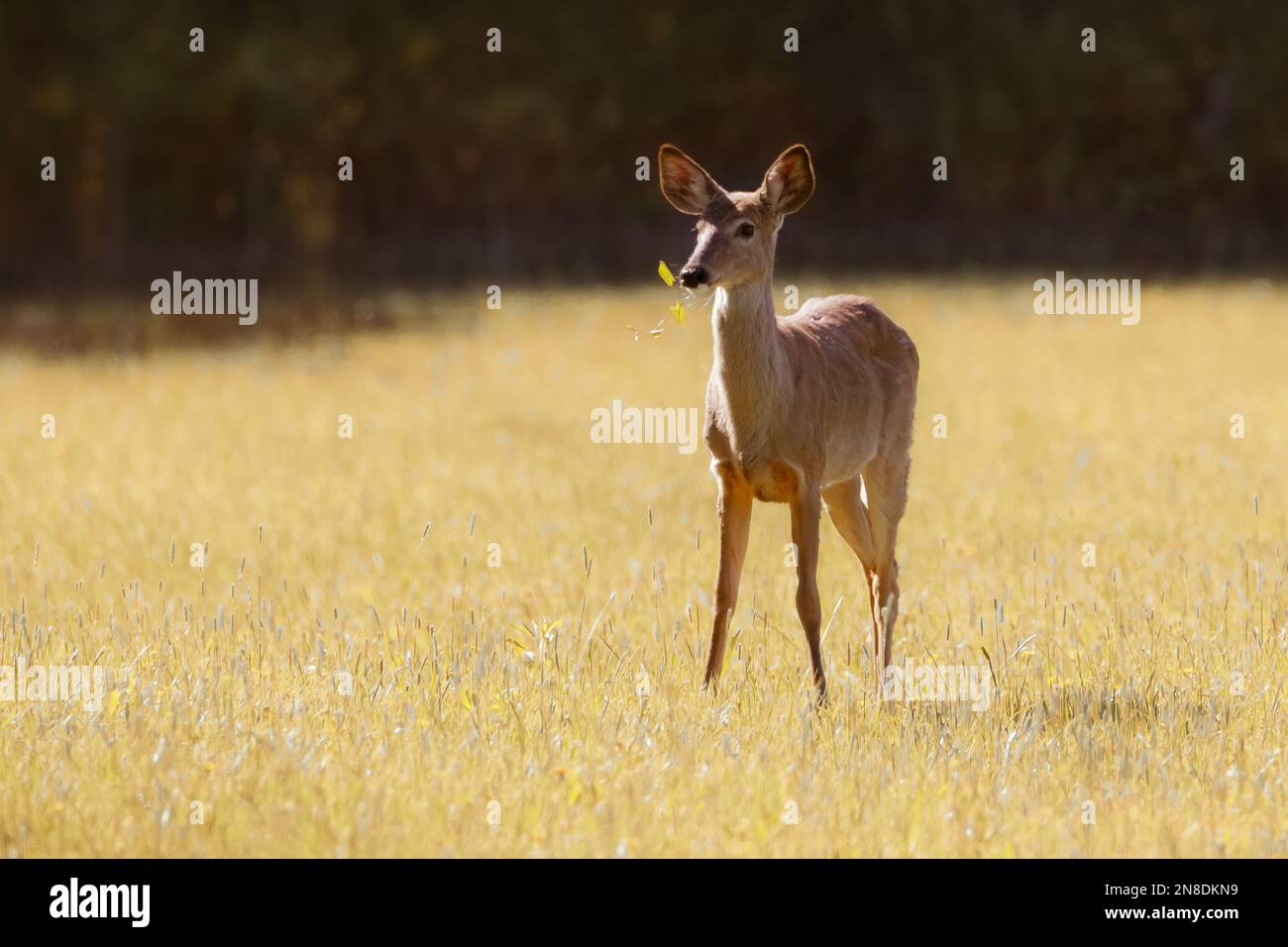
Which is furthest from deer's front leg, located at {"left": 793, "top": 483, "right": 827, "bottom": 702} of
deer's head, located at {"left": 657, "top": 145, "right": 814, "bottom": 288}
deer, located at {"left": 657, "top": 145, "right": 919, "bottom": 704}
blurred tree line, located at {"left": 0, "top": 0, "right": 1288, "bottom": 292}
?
blurred tree line, located at {"left": 0, "top": 0, "right": 1288, "bottom": 292}

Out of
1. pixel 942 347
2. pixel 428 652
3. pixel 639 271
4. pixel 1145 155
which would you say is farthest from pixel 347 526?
pixel 1145 155

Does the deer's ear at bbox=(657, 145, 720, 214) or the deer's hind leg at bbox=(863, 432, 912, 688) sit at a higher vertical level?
the deer's ear at bbox=(657, 145, 720, 214)

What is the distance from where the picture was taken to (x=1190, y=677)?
6.88 m

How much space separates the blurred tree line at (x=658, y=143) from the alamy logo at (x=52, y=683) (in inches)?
1064

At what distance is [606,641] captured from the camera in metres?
7.25

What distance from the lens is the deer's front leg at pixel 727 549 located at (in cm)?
677

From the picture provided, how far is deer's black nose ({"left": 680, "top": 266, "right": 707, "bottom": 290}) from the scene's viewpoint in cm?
613

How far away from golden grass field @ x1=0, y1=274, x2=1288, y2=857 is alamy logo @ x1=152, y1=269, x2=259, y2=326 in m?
13.2

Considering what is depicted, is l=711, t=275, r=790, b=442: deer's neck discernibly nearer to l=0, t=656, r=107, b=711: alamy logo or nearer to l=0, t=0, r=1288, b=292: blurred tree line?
l=0, t=656, r=107, b=711: alamy logo

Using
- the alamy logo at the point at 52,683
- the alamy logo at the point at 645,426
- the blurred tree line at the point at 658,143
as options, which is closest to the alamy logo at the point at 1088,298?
the blurred tree line at the point at 658,143
